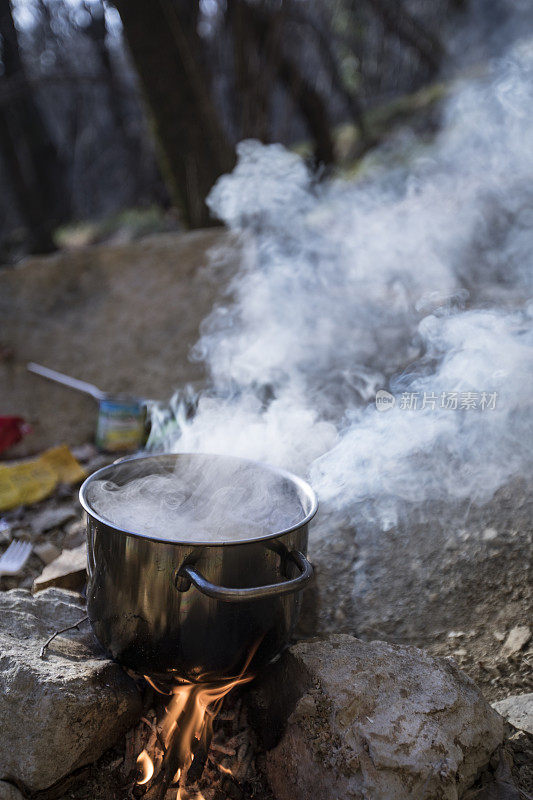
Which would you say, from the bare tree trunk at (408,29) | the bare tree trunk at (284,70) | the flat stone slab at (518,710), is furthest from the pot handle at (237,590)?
the bare tree trunk at (408,29)

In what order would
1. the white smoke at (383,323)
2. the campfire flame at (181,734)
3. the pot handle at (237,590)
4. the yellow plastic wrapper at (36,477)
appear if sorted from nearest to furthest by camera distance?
the pot handle at (237,590) → the campfire flame at (181,734) → the white smoke at (383,323) → the yellow plastic wrapper at (36,477)

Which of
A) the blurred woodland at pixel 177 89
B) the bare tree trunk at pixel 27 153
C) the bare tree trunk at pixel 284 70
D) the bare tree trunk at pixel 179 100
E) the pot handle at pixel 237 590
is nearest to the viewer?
the pot handle at pixel 237 590

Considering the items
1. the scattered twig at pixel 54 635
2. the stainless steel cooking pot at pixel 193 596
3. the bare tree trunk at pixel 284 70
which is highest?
the bare tree trunk at pixel 284 70

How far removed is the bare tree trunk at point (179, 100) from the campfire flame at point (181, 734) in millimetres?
4574

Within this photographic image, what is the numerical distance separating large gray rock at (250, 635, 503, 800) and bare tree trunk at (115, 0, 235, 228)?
4.62m

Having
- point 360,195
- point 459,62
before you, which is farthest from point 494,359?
point 459,62

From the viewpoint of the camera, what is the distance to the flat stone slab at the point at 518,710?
63.6 inches

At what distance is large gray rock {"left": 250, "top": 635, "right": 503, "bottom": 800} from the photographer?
1.36 m

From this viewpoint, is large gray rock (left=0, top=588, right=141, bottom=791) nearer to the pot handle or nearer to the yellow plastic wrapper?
the pot handle

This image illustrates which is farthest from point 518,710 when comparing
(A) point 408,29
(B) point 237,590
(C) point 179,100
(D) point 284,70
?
(A) point 408,29

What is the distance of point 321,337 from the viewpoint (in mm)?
3877

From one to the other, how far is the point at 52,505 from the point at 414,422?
2048 mm

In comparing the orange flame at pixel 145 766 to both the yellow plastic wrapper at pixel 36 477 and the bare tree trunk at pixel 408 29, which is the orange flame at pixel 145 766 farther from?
the bare tree trunk at pixel 408 29

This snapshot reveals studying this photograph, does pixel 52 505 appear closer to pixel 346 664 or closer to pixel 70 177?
pixel 346 664
